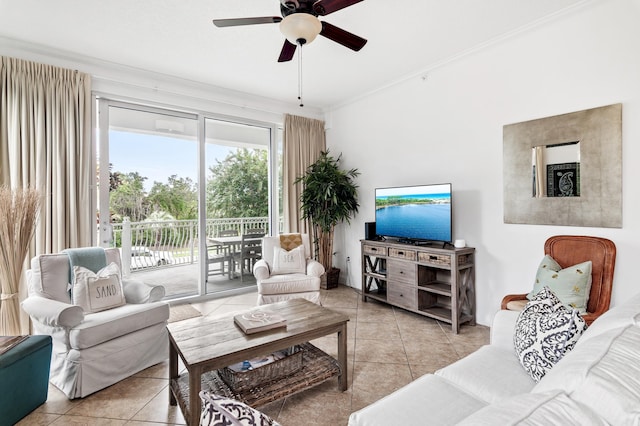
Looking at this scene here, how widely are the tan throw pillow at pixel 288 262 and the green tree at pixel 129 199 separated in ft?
5.72

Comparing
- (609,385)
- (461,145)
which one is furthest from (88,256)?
(461,145)

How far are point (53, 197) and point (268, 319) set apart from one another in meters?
2.66

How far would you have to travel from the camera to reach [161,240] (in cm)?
422

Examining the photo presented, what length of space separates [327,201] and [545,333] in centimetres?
331

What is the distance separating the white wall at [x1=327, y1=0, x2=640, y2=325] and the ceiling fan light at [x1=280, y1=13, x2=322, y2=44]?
61.9 inches

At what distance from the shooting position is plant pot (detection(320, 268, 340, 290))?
4.70 m

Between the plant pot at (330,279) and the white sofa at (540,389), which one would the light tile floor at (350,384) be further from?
the plant pot at (330,279)

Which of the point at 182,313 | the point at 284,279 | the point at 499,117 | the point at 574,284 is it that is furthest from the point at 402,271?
the point at 182,313

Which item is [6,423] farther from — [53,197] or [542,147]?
[542,147]

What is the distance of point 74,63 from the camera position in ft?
10.7

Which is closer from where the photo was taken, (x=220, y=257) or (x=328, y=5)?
(x=328, y=5)

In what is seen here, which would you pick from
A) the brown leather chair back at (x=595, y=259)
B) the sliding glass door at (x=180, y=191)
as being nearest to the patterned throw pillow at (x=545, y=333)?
the brown leather chair back at (x=595, y=259)

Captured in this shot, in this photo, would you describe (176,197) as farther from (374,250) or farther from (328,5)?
(328,5)

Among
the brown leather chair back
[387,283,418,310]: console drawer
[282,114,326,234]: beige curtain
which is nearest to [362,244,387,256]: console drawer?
[387,283,418,310]: console drawer
